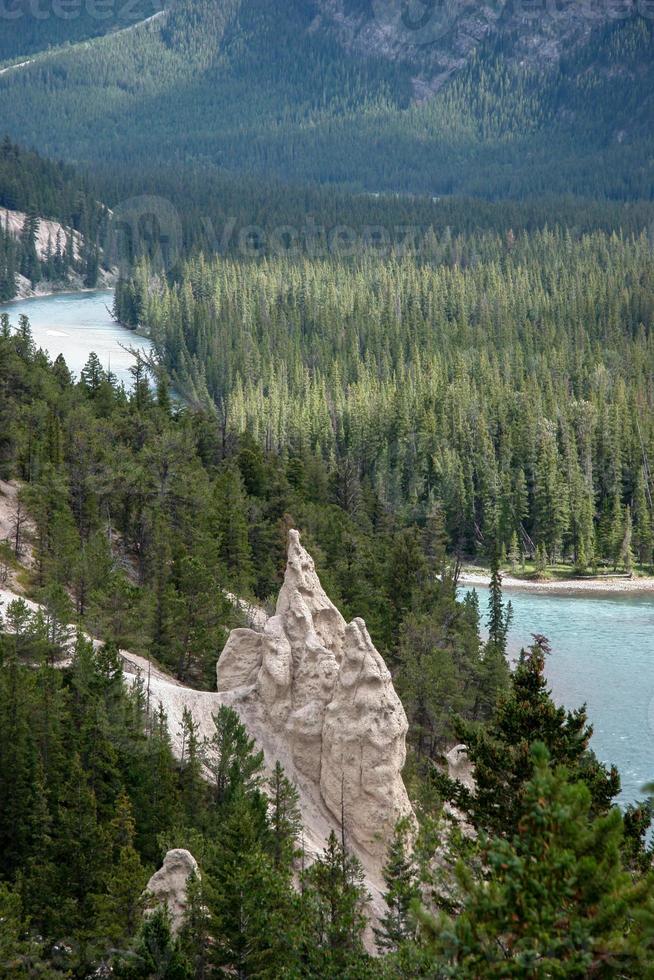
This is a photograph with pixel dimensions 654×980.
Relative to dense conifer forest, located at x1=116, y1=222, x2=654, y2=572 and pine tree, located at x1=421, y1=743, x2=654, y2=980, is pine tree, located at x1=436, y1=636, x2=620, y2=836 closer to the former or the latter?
pine tree, located at x1=421, y1=743, x2=654, y2=980

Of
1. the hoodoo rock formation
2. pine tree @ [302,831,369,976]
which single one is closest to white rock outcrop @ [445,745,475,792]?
the hoodoo rock formation

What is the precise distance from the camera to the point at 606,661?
82.6m

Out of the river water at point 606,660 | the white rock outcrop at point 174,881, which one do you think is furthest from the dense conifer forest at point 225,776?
the river water at point 606,660

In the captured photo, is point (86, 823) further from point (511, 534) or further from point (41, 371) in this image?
point (511, 534)

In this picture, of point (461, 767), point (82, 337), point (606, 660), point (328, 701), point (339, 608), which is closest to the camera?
point (461, 767)

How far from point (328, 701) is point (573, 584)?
225ft

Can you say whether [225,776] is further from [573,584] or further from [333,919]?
[573,584]

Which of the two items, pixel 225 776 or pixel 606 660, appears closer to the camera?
pixel 225 776

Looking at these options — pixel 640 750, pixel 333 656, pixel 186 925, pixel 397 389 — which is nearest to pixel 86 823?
pixel 186 925

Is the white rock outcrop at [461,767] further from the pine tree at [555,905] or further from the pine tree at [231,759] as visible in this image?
the pine tree at [555,905]

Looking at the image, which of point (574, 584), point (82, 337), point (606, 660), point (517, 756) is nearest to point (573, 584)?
point (574, 584)

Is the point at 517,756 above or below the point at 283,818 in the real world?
above

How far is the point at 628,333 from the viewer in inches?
6673

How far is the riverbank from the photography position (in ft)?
355
